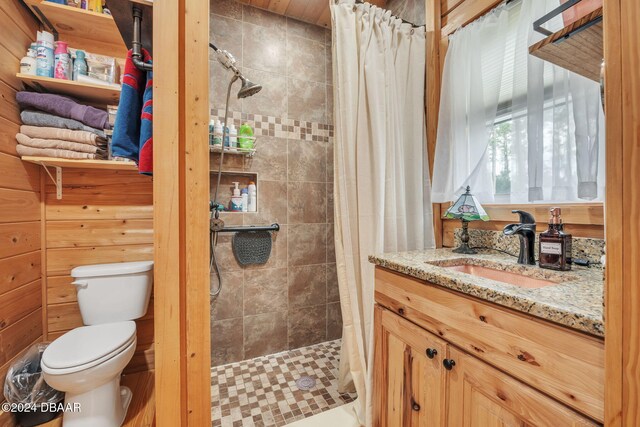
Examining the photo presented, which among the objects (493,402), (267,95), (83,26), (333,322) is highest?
(83,26)

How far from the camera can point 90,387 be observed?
126 cm

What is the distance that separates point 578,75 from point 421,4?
4.06 feet

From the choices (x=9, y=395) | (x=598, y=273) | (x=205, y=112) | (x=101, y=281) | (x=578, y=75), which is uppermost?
(x=578, y=75)

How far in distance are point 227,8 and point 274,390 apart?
2.70 meters

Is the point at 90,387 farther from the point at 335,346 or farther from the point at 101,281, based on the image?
the point at 335,346

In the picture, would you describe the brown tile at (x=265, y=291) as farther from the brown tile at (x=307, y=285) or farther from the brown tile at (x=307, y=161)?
the brown tile at (x=307, y=161)

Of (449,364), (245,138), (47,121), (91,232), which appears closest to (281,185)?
(245,138)

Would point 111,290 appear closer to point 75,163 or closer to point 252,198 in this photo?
point 75,163

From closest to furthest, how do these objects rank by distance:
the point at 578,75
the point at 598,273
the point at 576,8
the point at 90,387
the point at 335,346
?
the point at 576,8 → the point at 598,273 → the point at 578,75 → the point at 90,387 → the point at 335,346

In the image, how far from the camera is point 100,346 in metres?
1.32

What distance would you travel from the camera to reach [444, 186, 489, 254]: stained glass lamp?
1.32 m

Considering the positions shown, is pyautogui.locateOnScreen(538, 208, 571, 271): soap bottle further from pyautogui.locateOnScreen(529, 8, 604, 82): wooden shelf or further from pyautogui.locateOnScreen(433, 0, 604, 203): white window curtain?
pyautogui.locateOnScreen(529, 8, 604, 82): wooden shelf

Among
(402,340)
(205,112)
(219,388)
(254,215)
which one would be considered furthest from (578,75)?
(219,388)

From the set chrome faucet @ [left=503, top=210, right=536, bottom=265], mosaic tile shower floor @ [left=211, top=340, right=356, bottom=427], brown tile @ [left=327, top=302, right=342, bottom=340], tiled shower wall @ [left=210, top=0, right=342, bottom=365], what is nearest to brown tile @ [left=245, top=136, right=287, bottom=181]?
tiled shower wall @ [left=210, top=0, right=342, bottom=365]
